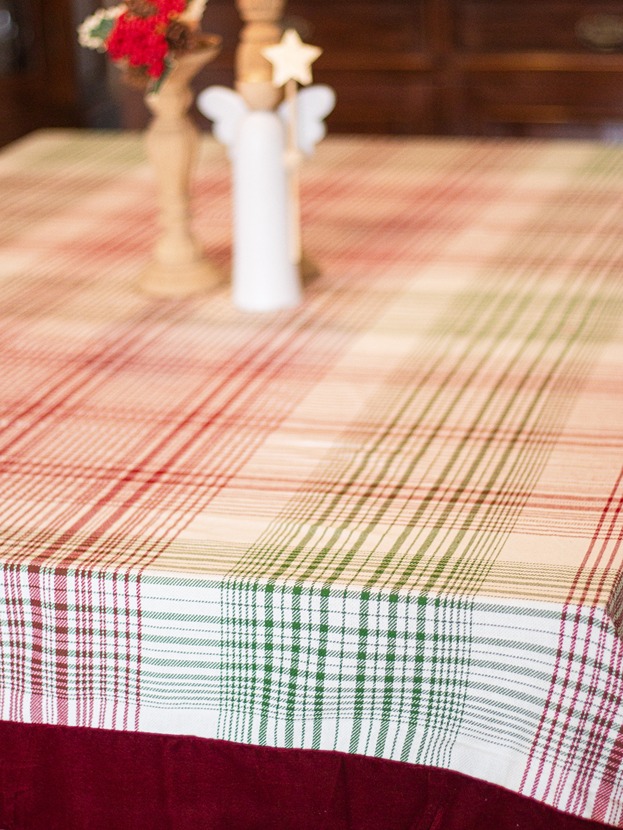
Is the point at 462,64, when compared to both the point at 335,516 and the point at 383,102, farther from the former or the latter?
the point at 335,516

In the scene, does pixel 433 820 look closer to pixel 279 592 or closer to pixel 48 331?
pixel 279 592

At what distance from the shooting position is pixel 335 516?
1030 mm

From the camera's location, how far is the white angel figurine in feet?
4.58

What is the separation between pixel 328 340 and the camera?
1.37 m

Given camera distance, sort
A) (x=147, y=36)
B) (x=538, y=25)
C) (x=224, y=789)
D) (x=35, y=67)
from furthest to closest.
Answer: (x=35, y=67) < (x=538, y=25) < (x=147, y=36) < (x=224, y=789)

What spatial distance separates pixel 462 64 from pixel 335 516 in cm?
241

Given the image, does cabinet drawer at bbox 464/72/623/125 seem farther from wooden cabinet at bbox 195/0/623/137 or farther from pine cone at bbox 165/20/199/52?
pine cone at bbox 165/20/199/52

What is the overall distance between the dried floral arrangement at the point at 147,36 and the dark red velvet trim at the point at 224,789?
68cm

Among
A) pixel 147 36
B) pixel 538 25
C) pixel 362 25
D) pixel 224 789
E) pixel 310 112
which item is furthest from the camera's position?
pixel 362 25

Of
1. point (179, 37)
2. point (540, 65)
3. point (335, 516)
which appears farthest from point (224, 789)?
point (540, 65)

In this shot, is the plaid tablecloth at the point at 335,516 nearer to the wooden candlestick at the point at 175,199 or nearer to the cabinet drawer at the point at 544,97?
the wooden candlestick at the point at 175,199

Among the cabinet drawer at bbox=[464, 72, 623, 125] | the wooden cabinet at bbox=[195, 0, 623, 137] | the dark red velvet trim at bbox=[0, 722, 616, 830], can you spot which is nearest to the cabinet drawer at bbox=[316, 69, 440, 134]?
the wooden cabinet at bbox=[195, 0, 623, 137]

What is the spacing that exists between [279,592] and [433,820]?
225 mm

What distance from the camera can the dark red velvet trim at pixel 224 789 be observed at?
986mm
